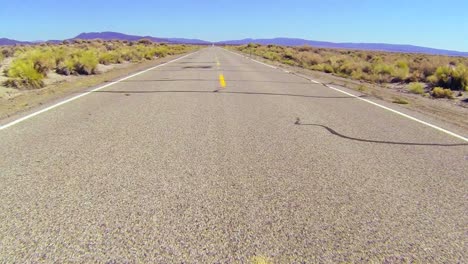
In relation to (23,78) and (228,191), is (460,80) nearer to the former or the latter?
(228,191)

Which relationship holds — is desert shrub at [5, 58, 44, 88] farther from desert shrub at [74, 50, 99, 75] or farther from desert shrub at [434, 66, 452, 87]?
desert shrub at [434, 66, 452, 87]

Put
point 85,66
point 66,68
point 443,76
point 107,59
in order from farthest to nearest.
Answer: point 107,59 < point 85,66 < point 66,68 < point 443,76

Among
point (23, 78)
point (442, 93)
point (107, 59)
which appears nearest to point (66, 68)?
point (23, 78)

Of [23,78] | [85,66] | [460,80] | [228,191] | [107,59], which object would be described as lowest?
[107,59]

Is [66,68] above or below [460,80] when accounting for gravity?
below

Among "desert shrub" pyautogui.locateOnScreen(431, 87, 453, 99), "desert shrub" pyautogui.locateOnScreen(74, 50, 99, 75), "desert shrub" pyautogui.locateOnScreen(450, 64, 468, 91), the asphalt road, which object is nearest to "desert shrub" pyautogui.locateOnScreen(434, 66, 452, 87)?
"desert shrub" pyautogui.locateOnScreen(450, 64, 468, 91)

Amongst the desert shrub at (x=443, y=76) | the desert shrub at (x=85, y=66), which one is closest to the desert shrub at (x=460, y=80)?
the desert shrub at (x=443, y=76)

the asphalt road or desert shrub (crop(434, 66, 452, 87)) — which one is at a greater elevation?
the asphalt road

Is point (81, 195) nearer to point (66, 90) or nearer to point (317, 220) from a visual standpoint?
point (317, 220)

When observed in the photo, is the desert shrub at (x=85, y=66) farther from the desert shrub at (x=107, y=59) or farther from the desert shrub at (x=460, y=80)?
the desert shrub at (x=460, y=80)

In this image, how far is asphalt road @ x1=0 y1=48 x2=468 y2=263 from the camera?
2.67m

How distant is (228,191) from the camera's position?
144 inches

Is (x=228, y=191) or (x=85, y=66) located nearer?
(x=228, y=191)

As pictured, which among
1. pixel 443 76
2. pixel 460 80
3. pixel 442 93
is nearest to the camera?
pixel 442 93
